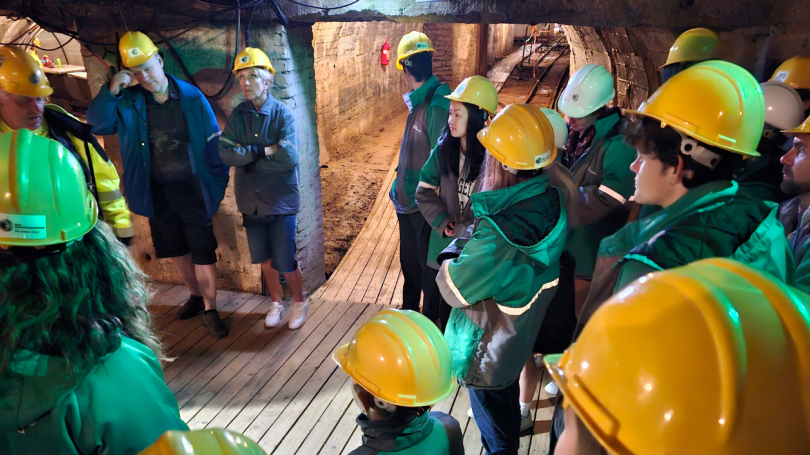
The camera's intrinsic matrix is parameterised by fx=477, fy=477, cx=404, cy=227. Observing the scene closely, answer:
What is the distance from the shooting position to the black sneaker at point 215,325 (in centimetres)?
380

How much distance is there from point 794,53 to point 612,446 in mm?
3345

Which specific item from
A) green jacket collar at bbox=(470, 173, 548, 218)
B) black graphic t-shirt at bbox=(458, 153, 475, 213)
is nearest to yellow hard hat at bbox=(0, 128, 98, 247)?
green jacket collar at bbox=(470, 173, 548, 218)

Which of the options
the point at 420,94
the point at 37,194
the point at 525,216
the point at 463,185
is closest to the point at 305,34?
the point at 420,94

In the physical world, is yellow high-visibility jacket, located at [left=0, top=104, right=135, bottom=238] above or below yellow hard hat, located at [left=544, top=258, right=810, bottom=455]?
below

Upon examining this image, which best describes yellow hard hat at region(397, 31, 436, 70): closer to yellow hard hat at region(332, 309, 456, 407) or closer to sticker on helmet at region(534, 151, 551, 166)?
sticker on helmet at region(534, 151, 551, 166)

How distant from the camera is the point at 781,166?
2426mm

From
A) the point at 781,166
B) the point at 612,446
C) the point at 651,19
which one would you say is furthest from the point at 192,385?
the point at 651,19

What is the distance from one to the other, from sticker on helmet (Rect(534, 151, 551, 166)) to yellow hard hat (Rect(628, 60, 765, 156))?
41 centimetres

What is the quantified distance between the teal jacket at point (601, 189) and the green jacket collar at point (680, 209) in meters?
0.95

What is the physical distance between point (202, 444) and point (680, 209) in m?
1.52

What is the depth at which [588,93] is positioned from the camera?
3045 millimetres

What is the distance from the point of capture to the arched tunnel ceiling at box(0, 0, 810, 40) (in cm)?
325

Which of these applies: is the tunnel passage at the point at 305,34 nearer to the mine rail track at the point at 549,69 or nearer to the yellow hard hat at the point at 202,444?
the yellow hard hat at the point at 202,444

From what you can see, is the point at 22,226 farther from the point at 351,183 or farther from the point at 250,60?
the point at 351,183
